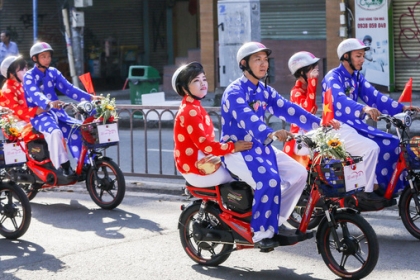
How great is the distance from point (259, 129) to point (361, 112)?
1568 mm

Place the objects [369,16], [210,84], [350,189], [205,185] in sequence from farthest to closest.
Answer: [210,84] < [369,16] < [205,185] < [350,189]

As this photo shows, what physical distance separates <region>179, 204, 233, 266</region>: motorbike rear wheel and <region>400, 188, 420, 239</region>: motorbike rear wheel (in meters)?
1.66

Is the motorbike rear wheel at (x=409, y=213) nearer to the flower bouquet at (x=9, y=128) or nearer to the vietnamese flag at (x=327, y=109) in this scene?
Answer: the vietnamese flag at (x=327, y=109)

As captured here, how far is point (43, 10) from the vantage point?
2561 cm

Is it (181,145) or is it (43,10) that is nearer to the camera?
(181,145)

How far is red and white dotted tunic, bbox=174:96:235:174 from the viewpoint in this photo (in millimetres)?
6863

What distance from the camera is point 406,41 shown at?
62.2ft

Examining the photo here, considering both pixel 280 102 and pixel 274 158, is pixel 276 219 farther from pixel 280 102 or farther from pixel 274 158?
pixel 280 102

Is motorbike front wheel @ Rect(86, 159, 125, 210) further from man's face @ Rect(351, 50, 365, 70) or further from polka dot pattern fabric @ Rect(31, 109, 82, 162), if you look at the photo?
man's face @ Rect(351, 50, 365, 70)

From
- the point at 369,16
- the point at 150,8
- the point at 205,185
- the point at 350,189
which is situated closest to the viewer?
the point at 350,189

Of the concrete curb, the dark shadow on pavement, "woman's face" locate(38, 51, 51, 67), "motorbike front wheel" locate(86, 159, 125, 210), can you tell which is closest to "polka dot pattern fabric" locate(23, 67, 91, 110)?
"woman's face" locate(38, 51, 51, 67)

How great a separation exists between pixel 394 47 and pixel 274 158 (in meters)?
12.7

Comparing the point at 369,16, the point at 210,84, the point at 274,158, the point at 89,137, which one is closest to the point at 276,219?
the point at 274,158

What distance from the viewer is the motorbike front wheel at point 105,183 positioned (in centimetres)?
966
